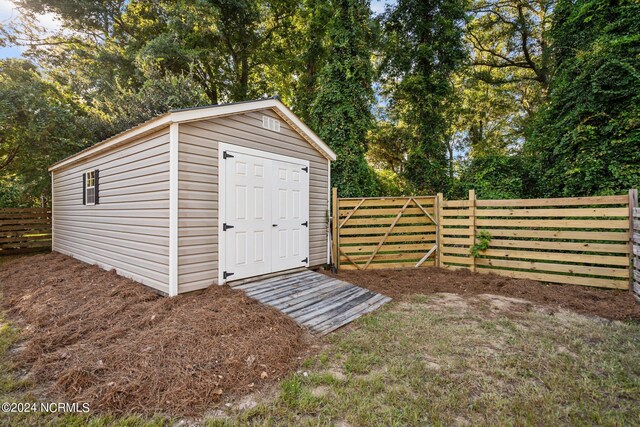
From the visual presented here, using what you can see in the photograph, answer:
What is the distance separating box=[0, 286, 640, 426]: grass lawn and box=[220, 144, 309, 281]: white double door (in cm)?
224

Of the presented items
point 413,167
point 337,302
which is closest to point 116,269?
point 337,302

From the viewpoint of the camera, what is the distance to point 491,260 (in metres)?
5.80

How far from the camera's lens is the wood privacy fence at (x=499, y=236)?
4664 mm

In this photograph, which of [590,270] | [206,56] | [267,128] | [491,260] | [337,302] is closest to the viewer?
[337,302]

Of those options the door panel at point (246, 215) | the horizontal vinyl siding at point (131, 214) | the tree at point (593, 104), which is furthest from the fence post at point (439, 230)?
the horizontal vinyl siding at point (131, 214)

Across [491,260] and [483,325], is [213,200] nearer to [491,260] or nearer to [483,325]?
[483,325]

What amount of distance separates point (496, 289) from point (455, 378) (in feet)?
10.8

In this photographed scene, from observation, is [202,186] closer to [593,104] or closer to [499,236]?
[499,236]

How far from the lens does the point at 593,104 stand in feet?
18.8

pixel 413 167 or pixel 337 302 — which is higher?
pixel 413 167

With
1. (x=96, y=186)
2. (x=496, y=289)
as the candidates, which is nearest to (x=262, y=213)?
(x=96, y=186)

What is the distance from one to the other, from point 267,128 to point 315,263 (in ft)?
10.6

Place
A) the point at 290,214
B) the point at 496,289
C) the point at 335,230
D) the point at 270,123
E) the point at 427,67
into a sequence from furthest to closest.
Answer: the point at 427,67 < the point at 335,230 < the point at 290,214 < the point at 270,123 < the point at 496,289

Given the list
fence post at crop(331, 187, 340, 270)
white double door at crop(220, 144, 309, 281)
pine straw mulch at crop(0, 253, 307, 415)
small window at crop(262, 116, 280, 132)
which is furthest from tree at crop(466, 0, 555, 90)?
pine straw mulch at crop(0, 253, 307, 415)
